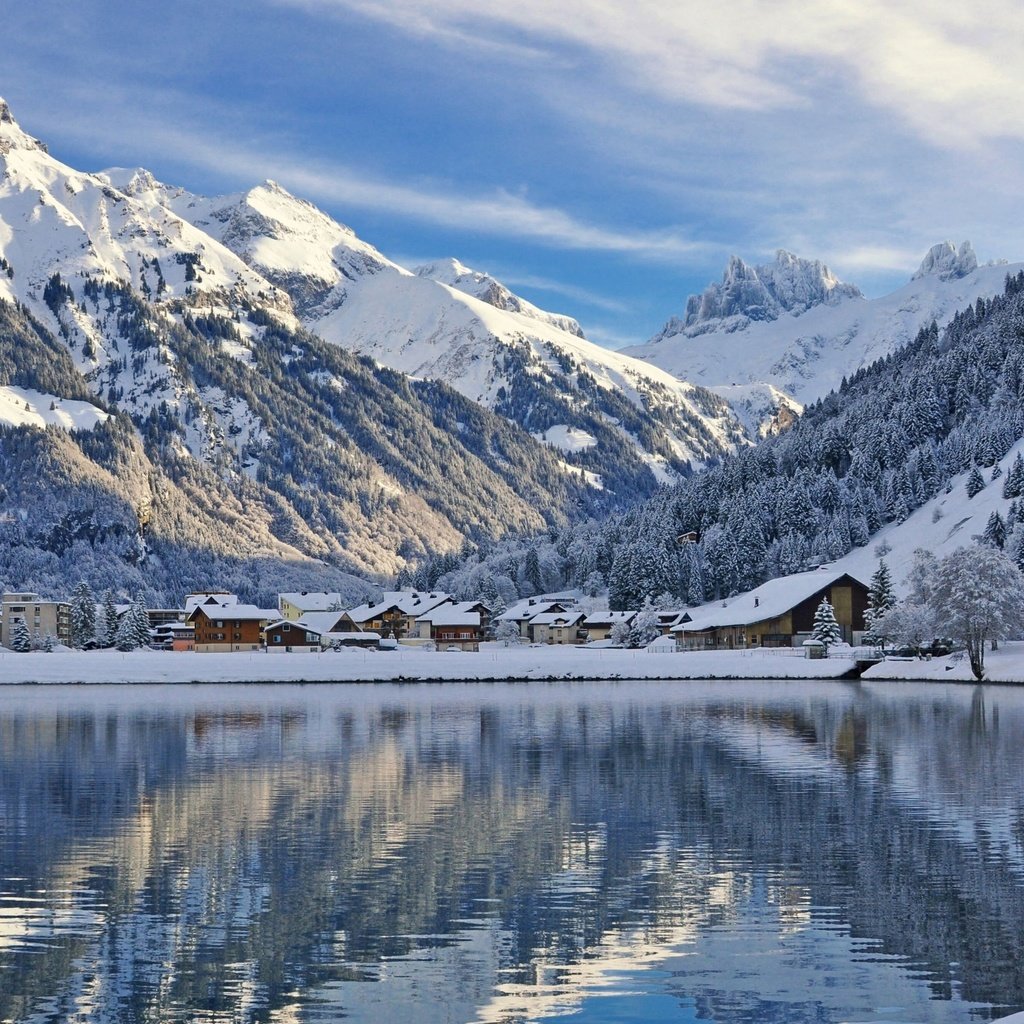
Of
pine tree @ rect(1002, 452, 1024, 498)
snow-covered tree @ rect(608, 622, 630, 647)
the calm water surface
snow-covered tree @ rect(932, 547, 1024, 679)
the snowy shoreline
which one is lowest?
the calm water surface

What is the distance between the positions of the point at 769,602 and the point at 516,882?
14979 centimetres

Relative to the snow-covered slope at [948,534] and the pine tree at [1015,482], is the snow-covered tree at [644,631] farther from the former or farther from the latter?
the pine tree at [1015,482]

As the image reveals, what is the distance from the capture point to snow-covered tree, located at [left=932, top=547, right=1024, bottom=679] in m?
114

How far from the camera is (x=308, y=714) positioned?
88.9m

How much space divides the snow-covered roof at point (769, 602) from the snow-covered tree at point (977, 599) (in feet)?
177

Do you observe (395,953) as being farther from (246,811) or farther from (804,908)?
(246,811)

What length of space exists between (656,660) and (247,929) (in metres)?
122

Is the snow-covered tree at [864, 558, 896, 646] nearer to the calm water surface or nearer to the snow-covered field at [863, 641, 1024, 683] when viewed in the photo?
the snow-covered field at [863, 641, 1024, 683]

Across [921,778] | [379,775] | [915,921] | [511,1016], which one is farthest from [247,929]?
[921,778]

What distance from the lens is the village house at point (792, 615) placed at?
565ft

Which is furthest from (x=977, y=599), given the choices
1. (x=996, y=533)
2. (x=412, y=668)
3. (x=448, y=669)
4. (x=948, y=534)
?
(x=948, y=534)

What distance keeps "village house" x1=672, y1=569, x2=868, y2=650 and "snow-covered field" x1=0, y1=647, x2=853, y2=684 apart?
19.8 m

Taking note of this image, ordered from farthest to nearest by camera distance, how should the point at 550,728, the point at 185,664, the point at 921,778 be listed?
1. the point at 185,664
2. the point at 550,728
3. the point at 921,778

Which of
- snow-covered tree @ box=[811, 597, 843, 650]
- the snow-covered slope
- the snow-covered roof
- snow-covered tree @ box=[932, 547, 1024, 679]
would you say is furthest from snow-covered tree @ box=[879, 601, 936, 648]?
the snow-covered slope
